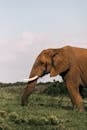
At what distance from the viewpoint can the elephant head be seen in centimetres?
2172

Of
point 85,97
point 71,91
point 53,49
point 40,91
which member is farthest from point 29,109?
point 40,91

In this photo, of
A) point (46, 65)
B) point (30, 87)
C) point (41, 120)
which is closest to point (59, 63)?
point (46, 65)

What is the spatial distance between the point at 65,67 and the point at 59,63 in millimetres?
368

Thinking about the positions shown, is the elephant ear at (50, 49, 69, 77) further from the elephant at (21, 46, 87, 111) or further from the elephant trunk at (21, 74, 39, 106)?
the elephant trunk at (21, 74, 39, 106)

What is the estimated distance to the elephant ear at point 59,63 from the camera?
848 inches

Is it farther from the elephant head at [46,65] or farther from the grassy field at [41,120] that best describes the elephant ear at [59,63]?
the grassy field at [41,120]

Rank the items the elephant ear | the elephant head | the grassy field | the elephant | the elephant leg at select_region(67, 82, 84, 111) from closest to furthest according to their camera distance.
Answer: the grassy field → the elephant leg at select_region(67, 82, 84, 111) → the elephant → the elephant ear → the elephant head

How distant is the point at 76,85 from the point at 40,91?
42.3 ft

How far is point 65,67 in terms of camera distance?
21.5 m

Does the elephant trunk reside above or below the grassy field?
above

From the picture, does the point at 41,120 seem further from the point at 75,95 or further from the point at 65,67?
the point at 65,67

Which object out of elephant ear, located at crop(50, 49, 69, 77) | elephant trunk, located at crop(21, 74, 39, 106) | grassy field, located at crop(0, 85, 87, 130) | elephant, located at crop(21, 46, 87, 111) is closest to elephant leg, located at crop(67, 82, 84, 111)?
elephant, located at crop(21, 46, 87, 111)

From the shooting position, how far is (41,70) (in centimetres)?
2198

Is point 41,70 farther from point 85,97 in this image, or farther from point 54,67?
point 85,97
